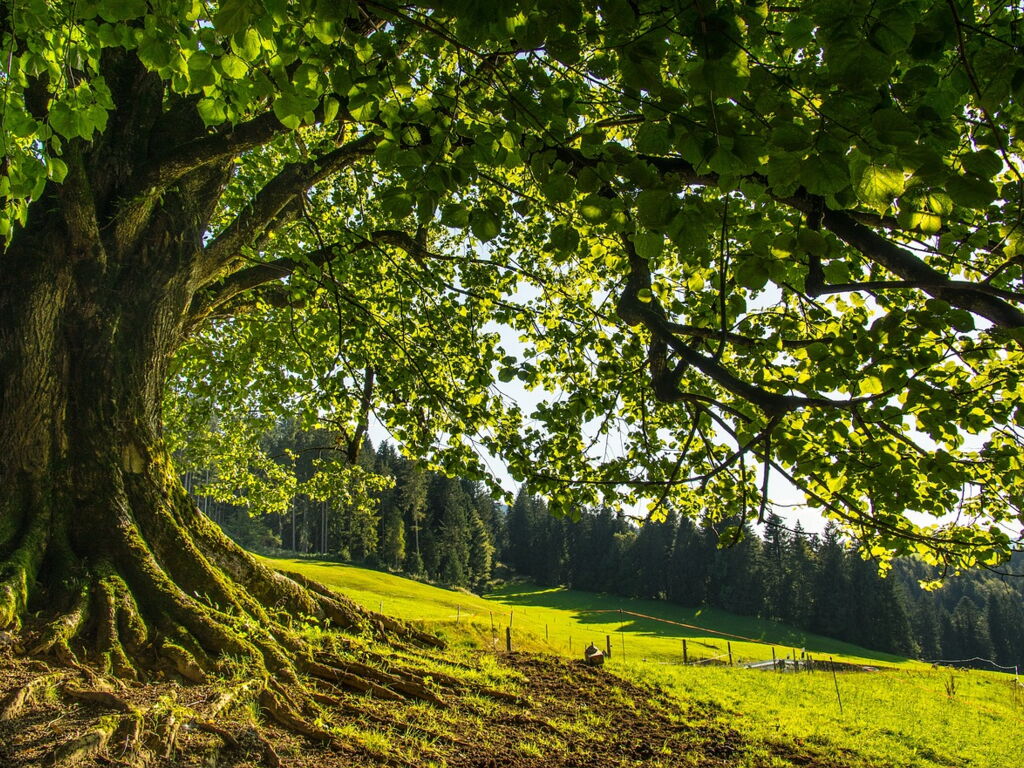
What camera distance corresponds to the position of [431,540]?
71.4 meters

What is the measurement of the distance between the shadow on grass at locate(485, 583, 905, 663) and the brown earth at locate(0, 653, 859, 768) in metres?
49.3

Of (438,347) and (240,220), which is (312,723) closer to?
(438,347)

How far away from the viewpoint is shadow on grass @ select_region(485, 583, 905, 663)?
58.2 metres

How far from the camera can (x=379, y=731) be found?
5.55 m

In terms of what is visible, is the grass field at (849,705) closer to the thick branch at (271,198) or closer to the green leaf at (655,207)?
the green leaf at (655,207)

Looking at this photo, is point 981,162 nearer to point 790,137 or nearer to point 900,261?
point 790,137

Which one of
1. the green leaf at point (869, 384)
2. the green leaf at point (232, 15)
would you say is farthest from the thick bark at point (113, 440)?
the green leaf at point (869, 384)

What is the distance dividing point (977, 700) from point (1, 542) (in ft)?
92.6

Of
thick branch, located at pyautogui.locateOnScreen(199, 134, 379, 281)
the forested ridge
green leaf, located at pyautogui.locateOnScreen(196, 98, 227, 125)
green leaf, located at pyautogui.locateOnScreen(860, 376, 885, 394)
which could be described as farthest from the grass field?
the forested ridge

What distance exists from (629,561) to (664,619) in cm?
2742

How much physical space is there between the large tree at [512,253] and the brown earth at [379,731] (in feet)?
2.46

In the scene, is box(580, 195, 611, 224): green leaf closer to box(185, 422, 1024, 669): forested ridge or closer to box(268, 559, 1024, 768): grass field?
box(268, 559, 1024, 768): grass field

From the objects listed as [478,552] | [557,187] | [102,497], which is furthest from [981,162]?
[478,552]

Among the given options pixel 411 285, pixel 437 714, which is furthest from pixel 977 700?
pixel 411 285
